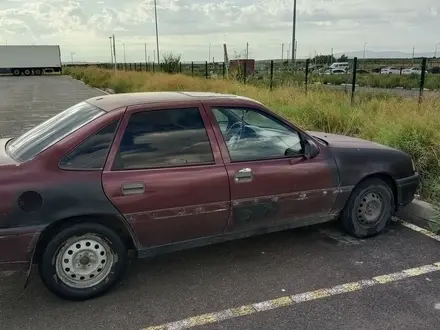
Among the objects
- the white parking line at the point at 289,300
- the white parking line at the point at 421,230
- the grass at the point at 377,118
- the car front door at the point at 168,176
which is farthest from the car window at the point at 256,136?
the grass at the point at 377,118

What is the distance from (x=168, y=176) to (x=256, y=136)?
995 mm

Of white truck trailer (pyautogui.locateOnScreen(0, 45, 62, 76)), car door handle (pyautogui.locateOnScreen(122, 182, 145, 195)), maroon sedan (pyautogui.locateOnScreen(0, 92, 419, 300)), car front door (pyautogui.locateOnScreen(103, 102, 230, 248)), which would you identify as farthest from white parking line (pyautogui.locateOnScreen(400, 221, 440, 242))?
A: white truck trailer (pyautogui.locateOnScreen(0, 45, 62, 76))

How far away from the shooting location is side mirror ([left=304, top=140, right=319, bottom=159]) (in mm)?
3922

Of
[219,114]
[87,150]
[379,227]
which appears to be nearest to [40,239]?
[87,150]

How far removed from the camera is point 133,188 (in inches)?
127

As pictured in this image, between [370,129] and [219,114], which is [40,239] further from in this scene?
[370,129]

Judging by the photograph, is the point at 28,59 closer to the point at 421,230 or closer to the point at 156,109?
the point at 156,109

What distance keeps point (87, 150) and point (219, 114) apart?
3.92ft

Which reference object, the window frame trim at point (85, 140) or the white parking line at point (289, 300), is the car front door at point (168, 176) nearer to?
the window frame trim at point (85, 140)

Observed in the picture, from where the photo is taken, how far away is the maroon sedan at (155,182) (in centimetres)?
306

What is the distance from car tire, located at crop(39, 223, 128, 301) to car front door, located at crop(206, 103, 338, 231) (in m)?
1.04

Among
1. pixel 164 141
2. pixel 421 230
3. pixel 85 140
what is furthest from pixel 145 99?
pixel 421 230

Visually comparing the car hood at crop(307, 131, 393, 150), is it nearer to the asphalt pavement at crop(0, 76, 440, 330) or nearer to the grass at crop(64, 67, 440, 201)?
the asphalt pavement at crop(0, 76, 440, 330)

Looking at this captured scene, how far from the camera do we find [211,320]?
3.00 meters
